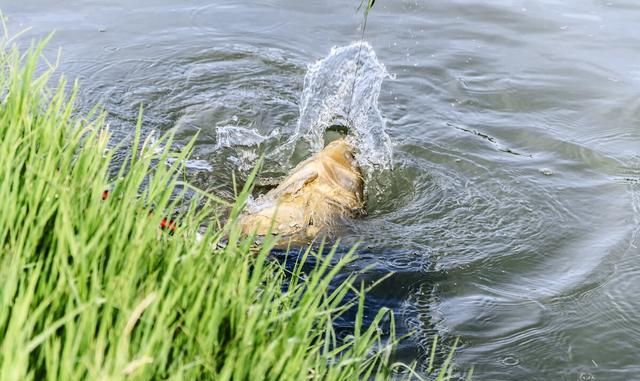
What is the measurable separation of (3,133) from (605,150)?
158 inches

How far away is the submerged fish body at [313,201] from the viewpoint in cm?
397

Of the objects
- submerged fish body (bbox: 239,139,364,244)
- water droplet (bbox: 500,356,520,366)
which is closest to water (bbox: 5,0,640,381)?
water droplet (bbox: 500,356,520,366)

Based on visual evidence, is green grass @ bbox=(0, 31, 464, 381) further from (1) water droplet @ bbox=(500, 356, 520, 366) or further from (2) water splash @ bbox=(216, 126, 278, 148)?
(2) water splash @ bbox=(216, 126, 278, 148)

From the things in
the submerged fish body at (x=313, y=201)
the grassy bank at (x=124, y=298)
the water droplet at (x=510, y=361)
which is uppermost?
the grassy bank at (x=124, y=298)

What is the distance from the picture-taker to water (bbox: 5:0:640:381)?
386cm

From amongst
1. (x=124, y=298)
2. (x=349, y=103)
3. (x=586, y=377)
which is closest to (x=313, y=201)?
(x=586, y=377)

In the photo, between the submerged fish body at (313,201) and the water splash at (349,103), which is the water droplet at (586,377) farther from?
the water splash at (349,103)

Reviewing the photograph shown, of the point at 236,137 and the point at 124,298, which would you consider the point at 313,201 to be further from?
the point at 124,298

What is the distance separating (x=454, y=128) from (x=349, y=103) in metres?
0.72

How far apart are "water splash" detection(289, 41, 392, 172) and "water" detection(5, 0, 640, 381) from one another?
0.07 ft

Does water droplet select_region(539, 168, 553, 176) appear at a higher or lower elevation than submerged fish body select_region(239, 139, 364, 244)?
lower

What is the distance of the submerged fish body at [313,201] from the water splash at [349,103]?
0.31 metres

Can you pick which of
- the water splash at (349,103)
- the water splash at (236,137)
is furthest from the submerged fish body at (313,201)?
the water splash at (236,137)

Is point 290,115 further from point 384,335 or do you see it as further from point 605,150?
point 384,335
